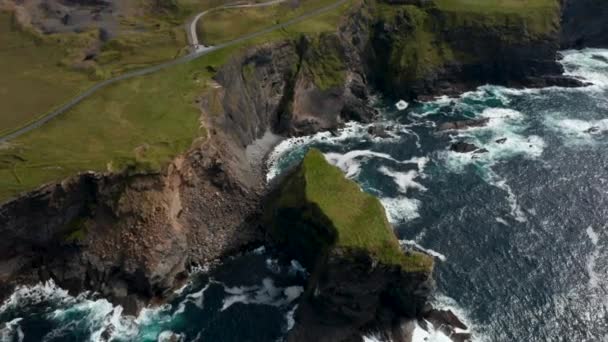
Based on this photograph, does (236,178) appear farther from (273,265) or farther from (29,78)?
(29,78)

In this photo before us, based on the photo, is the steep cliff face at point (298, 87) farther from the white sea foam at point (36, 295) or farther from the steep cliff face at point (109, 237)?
the white sea foam at point (36, 295)

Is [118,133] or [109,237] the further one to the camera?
[118,133]

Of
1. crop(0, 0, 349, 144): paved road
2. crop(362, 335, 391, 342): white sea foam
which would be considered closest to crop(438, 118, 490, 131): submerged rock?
crop(0, 0, 349, 144): paved road

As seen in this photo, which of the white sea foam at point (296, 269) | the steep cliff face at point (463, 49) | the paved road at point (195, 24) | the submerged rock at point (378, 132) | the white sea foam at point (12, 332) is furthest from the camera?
the steep cliff face at point (463, 49)

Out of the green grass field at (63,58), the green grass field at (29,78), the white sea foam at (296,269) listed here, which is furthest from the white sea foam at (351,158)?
the green grass field at (29,78)

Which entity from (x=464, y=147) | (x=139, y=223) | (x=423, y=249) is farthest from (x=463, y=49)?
(x=139, y=223)

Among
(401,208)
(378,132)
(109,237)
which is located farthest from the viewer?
(378,132)

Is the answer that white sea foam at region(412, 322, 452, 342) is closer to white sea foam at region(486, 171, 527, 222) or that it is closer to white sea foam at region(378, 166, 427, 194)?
white sea foam at region(486, 171, 527, 222)
